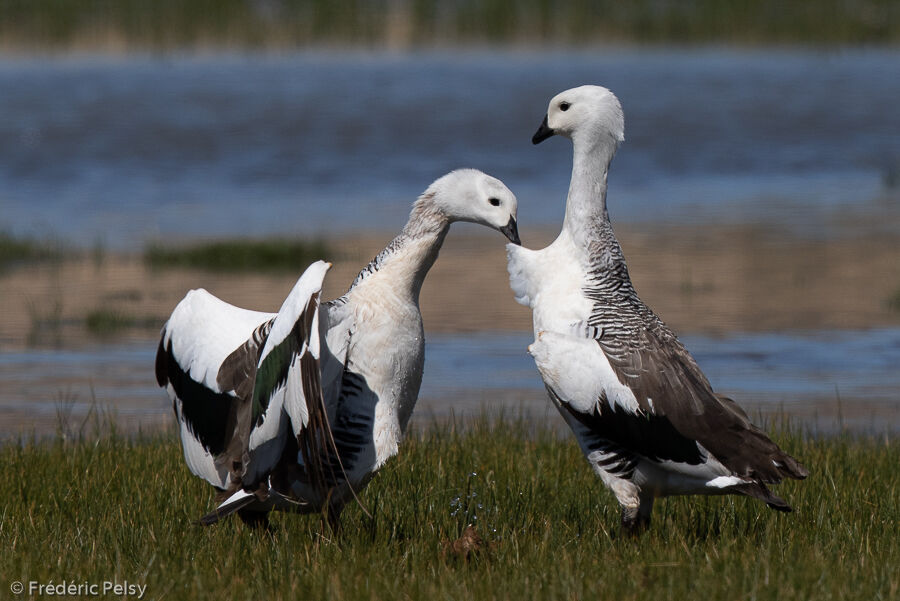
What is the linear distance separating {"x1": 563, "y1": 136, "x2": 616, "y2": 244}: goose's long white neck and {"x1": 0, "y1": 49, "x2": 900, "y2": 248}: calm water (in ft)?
35.5

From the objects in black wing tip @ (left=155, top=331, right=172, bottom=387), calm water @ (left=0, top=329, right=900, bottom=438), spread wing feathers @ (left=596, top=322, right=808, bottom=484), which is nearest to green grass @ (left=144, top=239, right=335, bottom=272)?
calm water @ (left=0, top=329, right=900, bottom=438)

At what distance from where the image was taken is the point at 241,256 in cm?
1498

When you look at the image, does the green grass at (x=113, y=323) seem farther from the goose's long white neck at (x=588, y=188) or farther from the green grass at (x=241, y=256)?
the goose's long white neck at (x=588, y=188)

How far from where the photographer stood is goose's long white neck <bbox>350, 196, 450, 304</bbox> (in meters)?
5.69

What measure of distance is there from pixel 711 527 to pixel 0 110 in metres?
25.6

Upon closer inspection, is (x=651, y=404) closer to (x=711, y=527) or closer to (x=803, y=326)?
(x=711, y=527)

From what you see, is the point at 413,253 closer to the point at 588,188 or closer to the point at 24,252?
the point at 588,188

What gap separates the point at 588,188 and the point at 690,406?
4.06ft

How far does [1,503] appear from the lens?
6348mm

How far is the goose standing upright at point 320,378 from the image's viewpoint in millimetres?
5273

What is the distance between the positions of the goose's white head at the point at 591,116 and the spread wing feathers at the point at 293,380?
1.77m

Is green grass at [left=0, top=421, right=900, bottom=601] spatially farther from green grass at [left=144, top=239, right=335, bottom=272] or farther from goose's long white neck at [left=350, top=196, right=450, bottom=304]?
green grass at [left=144, top=239, right=335, bottom=272]

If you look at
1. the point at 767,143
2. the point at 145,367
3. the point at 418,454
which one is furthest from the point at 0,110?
the point at 418,454

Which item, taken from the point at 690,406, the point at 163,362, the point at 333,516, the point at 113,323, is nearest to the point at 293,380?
the point at 333,516
